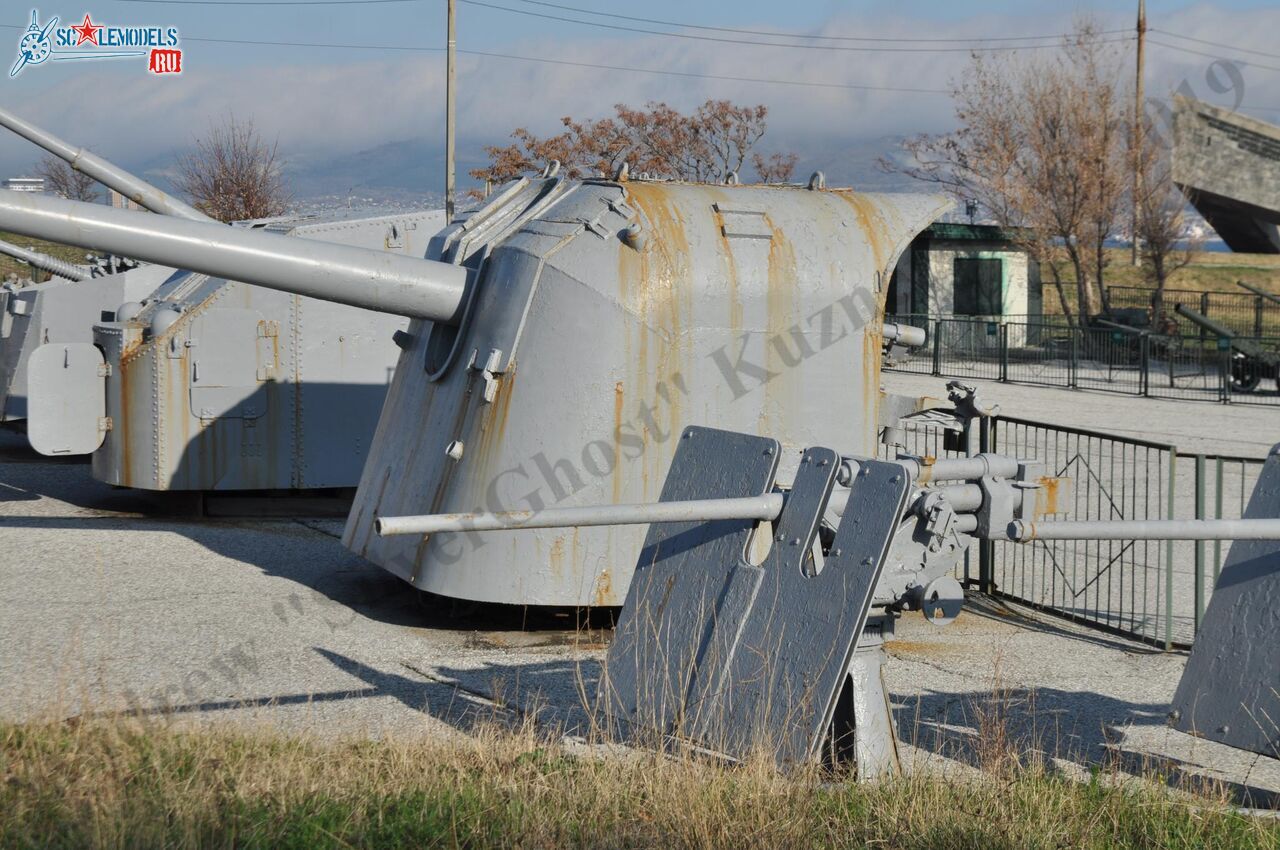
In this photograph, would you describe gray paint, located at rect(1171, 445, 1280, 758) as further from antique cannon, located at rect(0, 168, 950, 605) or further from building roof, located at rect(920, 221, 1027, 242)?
building roof, located at rect(920, 221, 1027, 242)

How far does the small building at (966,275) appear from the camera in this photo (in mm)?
28859

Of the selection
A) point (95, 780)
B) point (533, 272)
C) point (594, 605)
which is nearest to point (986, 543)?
point (594, 605)

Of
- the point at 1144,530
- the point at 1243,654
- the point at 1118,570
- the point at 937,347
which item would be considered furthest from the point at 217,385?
the point at 937,347

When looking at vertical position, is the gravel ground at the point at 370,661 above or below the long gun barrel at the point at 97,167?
below

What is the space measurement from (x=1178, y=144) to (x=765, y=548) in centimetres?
2702

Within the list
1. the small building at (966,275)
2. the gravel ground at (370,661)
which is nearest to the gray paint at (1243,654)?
the gravel ground at (370,661)

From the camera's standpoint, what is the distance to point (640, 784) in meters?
4.30

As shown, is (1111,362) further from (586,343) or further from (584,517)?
(584,517)

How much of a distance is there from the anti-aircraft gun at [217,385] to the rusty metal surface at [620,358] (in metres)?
3.40

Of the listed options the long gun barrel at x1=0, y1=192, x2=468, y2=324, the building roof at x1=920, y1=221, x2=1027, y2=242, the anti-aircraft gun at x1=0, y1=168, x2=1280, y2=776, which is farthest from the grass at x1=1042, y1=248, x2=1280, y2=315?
the long gun barrel at x1=0, y1=192, x2=468, y2=324

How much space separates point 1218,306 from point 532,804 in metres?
30.6

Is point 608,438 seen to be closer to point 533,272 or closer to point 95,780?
point 533,272

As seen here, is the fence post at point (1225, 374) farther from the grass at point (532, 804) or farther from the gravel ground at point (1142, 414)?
the grass at point (532, 804)

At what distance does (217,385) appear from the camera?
1046cm
